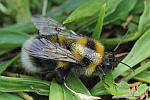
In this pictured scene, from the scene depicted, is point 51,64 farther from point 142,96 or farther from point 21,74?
point 142,96

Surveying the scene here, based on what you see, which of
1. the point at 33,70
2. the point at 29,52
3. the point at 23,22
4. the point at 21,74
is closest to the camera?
the point at 29,52

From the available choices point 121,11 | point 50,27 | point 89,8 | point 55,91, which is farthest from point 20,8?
point 55,91

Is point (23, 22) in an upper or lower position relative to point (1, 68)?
upper

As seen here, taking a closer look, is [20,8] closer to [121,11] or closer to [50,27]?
[50,27]

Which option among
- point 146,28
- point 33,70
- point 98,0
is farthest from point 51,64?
point 146,28

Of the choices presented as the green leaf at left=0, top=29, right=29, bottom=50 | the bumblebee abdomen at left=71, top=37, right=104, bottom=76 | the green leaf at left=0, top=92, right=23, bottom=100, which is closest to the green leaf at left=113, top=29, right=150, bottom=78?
the bumblebee abdomen at left=71, top=37, right=104, bottom=76

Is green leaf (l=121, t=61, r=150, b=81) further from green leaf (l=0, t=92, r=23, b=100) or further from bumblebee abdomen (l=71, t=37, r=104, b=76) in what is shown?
green leaf (l=0, t=92, r=23, b=100)
